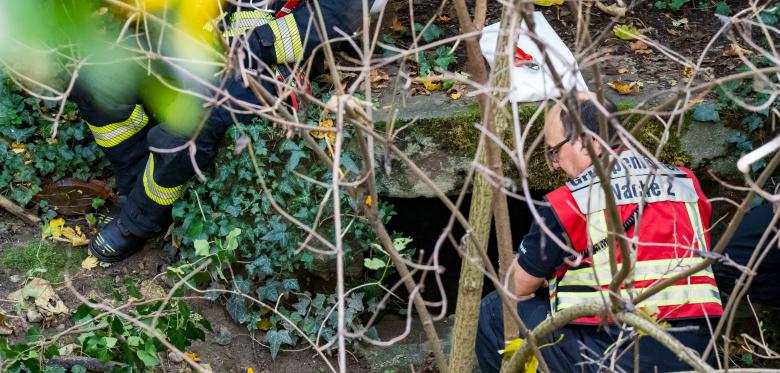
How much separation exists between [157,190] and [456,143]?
4.96 ft

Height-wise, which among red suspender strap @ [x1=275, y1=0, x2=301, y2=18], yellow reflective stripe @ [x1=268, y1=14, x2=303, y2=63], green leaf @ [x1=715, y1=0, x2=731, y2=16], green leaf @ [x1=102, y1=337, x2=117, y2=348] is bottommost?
green leaf @ [x1=102, y1=337, x2=117, y2=348]

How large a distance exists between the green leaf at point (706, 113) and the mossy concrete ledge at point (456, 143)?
46mm

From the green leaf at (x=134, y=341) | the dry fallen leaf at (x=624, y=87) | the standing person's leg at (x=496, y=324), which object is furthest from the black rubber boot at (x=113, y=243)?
the dry fallen leaf at (x=624, y=87)

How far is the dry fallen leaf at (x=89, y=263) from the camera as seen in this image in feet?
13.8

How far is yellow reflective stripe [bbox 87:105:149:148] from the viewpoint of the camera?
4105 mm

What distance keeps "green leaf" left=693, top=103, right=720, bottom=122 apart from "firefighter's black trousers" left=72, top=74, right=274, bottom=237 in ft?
6.74

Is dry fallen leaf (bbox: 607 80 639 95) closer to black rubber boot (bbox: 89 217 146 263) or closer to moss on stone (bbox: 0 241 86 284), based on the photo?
black rubber boot (bbox: 89 217 146 263)

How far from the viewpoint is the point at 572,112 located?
1613 millimetres

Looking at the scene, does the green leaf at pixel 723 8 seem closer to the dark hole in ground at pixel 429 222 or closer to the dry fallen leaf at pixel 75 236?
the dark hole in ground at pixel 429 222

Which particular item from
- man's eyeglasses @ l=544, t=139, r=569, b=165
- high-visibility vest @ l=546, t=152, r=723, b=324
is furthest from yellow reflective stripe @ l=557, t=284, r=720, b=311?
man's eyeglasses @ l=544, t=139, r=569, b=165

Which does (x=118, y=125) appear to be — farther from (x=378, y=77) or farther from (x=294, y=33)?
(x=378, y=77)

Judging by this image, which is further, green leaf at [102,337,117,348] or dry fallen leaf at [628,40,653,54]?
dry fallen leaf at [628,40,653,54]

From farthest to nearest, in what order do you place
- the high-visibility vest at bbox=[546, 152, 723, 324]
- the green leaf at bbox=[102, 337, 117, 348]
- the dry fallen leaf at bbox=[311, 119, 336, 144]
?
the dry fallen leaf at bbox=[311, 119, 336, 144]
the green leaf at bbox=[102, 337, 117, 348]
the high-visibility vest at bbox=[546, 152, 723, 324]

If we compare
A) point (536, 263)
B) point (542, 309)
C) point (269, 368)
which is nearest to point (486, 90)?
point (536, 263)
